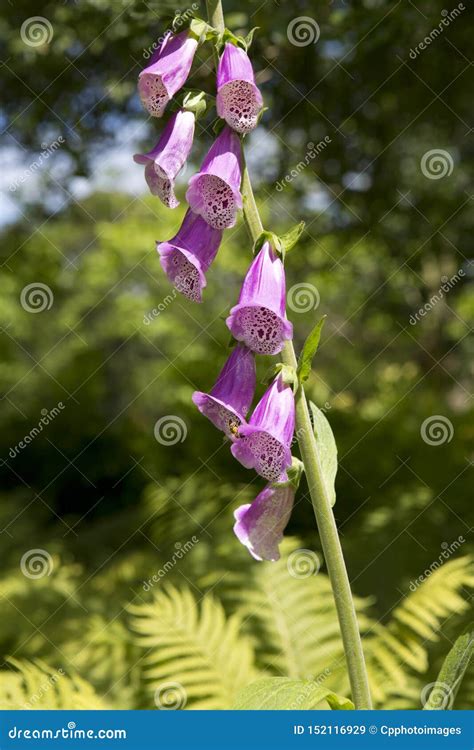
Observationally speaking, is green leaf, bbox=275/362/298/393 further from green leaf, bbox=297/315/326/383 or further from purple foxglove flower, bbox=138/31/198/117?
purple foxglove flower, bbox=138/31/198/117

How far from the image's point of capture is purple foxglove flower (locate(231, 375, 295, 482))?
1.34m

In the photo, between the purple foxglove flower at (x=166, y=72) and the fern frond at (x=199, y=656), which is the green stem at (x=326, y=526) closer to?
the purple foxglove flower at (x=166, y=72)

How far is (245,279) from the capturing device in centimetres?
137

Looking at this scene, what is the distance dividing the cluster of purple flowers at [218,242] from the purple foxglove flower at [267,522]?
94 mm

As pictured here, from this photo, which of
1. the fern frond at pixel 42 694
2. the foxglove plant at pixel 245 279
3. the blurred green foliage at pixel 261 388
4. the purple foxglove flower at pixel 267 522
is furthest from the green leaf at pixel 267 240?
the fern frond at pixel 42 694

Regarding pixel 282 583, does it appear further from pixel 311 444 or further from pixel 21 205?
pixel 21 205

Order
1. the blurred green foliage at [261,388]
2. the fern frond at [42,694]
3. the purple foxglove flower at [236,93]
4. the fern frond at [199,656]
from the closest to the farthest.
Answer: the purple foxglove flower at [236,93] < the fern frond at [42,694] < the fern frond at [199,656] < the blurred green foliage at [261,388]

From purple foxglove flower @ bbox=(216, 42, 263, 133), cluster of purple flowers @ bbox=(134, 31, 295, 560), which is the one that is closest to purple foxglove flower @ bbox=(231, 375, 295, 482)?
cluster of purple flowers @ bbox=(134, 31, 295, 560)

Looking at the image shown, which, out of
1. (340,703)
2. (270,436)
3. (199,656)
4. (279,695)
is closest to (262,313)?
(270,436)

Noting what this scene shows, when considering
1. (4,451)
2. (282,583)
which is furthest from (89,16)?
(4,451)

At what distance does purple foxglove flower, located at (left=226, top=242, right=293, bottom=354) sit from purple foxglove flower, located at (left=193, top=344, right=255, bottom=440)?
0.03 meters

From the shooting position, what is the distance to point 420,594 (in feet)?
9.93

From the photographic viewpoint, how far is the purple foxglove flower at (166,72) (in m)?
1.34

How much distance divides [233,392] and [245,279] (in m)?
0.20
